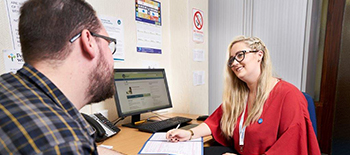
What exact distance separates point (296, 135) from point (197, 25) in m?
1.28

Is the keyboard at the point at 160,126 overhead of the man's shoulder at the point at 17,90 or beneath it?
beneath

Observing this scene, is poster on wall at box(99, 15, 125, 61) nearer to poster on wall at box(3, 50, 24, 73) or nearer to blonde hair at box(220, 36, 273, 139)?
poster on wall at box(3, 50, 24, 73)

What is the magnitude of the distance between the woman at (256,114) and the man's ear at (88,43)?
2.23 ft

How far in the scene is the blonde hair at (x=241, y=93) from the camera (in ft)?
3.76

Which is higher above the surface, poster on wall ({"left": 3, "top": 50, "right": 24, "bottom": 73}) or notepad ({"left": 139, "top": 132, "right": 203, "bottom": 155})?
poster on wall ({"left": 3, "top": 50, "right": 24, "bottom": 73})

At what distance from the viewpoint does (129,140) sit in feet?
3.67

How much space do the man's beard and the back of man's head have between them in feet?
0.32

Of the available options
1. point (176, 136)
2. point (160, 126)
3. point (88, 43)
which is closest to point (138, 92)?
point (160, 126)

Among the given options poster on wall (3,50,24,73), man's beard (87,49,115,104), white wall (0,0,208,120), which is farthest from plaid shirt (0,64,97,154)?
white wall (0,0,208,120)

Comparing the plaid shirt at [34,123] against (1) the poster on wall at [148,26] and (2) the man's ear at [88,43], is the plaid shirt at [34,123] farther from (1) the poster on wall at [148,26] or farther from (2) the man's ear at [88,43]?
(1) the poster on wall at [148,26]

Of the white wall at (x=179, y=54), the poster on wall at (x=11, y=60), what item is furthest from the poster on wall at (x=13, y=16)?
the white wall at (x=179, y=54)

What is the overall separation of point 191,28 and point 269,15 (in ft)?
2.50

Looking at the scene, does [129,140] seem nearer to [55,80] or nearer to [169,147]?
[169,147]

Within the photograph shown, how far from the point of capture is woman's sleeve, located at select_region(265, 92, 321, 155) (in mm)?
966
